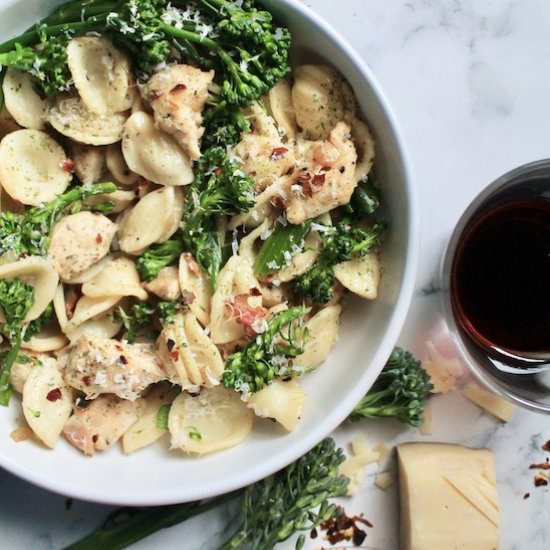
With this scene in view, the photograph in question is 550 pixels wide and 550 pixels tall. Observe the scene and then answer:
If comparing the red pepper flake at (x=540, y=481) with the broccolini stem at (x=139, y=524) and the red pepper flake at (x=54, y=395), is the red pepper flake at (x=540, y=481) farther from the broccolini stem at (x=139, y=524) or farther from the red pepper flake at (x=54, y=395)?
the red pepper flake at (x=54, y=395)

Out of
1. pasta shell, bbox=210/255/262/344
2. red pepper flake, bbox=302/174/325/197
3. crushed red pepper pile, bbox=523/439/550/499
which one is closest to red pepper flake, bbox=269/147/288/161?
red pepper flake, bbox=302/174/325/197

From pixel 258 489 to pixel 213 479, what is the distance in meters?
0.46

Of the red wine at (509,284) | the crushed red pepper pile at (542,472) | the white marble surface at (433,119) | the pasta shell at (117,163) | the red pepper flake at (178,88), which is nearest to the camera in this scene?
the red pepper flake at (178,88)

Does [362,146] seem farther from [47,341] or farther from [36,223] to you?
[47,341]

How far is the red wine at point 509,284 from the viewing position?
8.70 ft

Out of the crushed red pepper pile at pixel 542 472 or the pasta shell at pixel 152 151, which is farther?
the crushed red pepper pile at pixel 542 472

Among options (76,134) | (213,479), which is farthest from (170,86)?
(213,479)

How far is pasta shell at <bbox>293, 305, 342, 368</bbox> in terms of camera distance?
95.3 inches

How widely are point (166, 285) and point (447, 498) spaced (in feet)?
4.48

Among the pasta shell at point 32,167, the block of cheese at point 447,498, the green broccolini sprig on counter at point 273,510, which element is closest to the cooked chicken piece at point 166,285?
the pasta shell at point 32,167

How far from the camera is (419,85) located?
278 centimetres

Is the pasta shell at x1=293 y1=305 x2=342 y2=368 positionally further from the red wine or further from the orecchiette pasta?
the red wine

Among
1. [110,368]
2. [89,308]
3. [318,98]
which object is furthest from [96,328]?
[318,98]

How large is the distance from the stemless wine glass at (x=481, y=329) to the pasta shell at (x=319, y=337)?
41 centimetres
